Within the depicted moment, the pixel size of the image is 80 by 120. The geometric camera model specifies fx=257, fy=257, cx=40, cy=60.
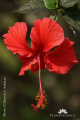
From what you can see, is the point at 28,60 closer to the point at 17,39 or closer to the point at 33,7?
the point at 17,39

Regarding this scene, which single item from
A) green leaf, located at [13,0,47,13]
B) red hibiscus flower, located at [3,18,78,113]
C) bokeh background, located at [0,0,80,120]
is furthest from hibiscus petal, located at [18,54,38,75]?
bokeh background, located at [0,0,80,120]

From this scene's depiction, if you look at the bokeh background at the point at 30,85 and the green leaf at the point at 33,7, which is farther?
the bokeh background at the point at 30,85

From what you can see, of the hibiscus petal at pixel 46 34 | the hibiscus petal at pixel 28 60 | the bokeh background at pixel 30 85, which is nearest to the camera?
the hibiscus petal at pixel 46 34

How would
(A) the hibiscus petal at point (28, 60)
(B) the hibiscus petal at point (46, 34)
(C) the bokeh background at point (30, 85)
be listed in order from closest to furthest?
(B) the hibiscus petal at point (46, 34) → (A) the hibiscus petal at point (28, 60) → (C) the bokeh background at point (30, 85)

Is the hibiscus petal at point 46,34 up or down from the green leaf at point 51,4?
down

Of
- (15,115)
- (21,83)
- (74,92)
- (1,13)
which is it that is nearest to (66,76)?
(74,92)

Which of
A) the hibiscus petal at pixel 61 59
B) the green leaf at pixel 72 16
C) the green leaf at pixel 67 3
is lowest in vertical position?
the hibiscus petal at pixel 61 59

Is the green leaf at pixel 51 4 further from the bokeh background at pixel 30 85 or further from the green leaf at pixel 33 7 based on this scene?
the bokeh background at pixel 30 85

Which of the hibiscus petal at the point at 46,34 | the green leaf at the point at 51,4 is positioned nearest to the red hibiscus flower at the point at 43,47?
the hibiscus petal at the point at 46,34
